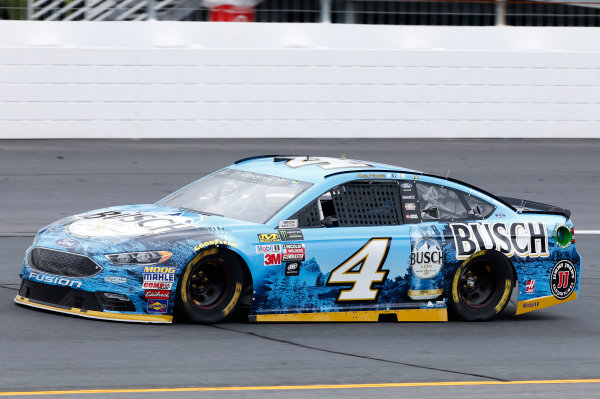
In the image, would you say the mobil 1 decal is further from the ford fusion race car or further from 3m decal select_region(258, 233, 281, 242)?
3m decal select_region(258, 233, 281, 242)

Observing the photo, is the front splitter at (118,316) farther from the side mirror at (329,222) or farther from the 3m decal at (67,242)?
the side mirror at (329,222)

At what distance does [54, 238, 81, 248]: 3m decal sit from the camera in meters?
7.82

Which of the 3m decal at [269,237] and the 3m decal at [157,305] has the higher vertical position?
the 3m decal at [269,237]

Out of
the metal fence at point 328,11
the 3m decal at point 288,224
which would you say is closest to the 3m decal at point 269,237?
the 3m decal at point 288,224

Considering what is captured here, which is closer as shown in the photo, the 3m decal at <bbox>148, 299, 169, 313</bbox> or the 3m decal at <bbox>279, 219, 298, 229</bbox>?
the 3m decal at <bbox>148, 299, 169, 313</bbox>

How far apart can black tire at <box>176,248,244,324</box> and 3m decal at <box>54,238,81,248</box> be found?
2.80 feet

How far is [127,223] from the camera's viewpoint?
809 cm

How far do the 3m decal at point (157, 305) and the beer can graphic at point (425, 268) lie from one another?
79.9 inches

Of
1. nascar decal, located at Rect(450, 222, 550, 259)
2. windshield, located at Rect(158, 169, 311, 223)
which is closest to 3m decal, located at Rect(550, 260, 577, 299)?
nascar decal, located at Rect(450, 222, 550, 259)

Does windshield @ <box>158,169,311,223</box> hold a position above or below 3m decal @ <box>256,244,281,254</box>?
above

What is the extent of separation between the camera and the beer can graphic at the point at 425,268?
862 cm

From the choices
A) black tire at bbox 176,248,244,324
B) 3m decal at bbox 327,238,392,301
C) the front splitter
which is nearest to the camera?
the front splitter

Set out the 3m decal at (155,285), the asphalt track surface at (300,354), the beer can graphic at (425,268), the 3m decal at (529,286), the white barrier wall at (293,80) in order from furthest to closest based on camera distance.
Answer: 1. the white barrier wall at (293,80)
2. the 3m decal at (529,286)
3. the beer can graphic at (425,268)
4. the 3m decal at (155,285)
5. the asphalt track surface at (300,354)

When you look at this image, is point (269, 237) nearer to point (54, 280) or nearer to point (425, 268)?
point (425, 268)
